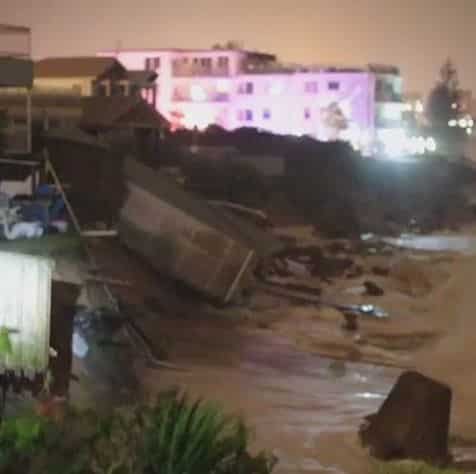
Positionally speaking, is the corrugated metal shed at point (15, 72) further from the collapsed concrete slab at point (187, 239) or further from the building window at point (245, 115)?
the building window at point (245, 115)

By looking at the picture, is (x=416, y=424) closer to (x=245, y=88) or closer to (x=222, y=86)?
(x=222, y=86)

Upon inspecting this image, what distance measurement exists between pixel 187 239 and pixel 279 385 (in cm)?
650

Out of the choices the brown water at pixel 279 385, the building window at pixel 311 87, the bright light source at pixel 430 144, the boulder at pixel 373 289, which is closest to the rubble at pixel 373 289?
the boulder at pixel 373 289

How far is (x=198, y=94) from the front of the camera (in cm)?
6412

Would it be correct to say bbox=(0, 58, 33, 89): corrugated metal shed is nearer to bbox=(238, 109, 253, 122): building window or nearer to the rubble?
the rubble

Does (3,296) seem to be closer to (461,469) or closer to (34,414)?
(34,414)

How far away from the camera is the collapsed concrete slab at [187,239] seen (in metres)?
20.4

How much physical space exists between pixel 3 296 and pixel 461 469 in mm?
5074

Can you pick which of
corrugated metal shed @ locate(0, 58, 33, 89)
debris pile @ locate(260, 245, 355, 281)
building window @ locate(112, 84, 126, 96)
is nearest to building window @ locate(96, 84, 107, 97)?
building window @ locate(112, 84, 126, 96)

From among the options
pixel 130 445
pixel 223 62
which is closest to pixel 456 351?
pixel 130 445

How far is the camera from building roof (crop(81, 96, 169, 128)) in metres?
32.6

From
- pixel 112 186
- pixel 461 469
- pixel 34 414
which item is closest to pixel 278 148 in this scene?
pixel 112 186

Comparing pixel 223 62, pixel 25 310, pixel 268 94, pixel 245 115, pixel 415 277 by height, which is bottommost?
pixel 415 277

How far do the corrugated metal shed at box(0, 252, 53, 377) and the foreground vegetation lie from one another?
225 cm
